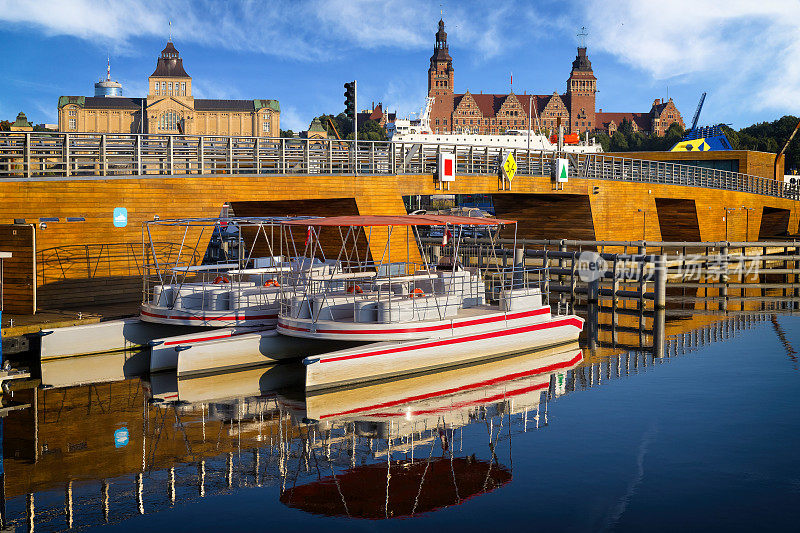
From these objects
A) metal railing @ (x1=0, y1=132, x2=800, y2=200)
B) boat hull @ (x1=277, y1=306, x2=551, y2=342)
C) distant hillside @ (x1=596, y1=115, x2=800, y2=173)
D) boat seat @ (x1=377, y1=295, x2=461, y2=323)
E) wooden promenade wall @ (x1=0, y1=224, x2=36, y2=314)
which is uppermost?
distant hillside @ (x1=596, y1=115, x2=800, y2=173)

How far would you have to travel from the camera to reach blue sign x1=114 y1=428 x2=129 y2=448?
51.6 ft

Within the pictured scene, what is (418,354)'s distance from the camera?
20.9m

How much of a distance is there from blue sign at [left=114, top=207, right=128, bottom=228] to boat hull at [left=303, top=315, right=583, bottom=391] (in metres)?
10.6

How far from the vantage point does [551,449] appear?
15.5 metres

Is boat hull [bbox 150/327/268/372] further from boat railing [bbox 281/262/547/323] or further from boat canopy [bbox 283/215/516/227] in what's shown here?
boat canopy [bbox 283/215/516/227]

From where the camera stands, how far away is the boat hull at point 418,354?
763 inches

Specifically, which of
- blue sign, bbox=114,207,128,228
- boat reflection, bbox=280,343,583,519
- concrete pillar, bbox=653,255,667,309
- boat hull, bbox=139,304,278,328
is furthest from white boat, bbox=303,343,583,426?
blue sign, bbox=114,207,128,228

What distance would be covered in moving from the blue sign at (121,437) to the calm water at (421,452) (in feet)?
0.18

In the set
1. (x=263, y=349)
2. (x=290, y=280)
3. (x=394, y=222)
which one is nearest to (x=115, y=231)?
(x=290, y=280)

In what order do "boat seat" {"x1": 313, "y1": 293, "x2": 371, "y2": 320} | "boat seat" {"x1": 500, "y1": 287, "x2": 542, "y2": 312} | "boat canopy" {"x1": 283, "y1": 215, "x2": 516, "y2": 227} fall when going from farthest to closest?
"boat seat" {"x1": 500, "y1": 287, "x2": 542, "y2": 312} < "boat seat" {"x1": 313, "y1": 293, "x2": 371, "y2": 320} < "boat canopy" {"x1": 283, "y1": 215, "x2": 516, "y2": 227}

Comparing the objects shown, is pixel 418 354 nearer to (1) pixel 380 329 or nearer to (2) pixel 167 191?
(1) pixel 380 329

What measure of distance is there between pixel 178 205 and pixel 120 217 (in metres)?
2.04

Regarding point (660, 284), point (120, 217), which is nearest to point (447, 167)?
point (660, 284)

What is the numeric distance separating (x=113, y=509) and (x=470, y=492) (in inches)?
216
